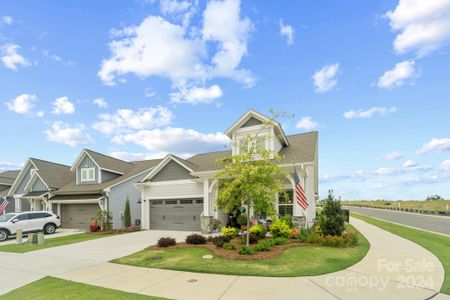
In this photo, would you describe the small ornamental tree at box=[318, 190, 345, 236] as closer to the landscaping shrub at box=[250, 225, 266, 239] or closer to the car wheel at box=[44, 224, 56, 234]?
the landscaping shrub at box=[250, 225, 266, 239]

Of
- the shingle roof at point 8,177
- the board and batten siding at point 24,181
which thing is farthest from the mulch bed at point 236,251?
the shingle roof at point 8,177

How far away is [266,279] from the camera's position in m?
7.53

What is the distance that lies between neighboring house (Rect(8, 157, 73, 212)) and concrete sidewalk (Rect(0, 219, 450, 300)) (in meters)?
16.8

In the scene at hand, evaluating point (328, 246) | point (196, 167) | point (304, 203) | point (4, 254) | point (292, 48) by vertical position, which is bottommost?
point (4, 254)

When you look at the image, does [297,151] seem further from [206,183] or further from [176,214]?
[176,214]

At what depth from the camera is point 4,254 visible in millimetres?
13383

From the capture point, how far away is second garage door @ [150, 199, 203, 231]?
19561 millimetres

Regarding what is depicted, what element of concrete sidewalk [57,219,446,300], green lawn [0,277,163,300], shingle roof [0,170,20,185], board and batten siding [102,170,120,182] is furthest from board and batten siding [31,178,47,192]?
green lawn [0,277,163,300]

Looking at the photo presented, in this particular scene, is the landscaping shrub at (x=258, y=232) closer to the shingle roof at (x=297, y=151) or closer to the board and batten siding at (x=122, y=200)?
the shingle roof at (x=297, y=151)

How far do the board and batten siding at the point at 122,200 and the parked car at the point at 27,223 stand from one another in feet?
13.7

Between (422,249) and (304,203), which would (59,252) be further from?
(422,249)

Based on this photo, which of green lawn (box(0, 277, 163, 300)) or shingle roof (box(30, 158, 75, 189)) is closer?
green lawn (box(0, 277, 163, 300))

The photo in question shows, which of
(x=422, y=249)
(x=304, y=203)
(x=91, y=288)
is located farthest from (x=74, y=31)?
(x=422, y=249)

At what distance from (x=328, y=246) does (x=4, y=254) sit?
1482 cm
